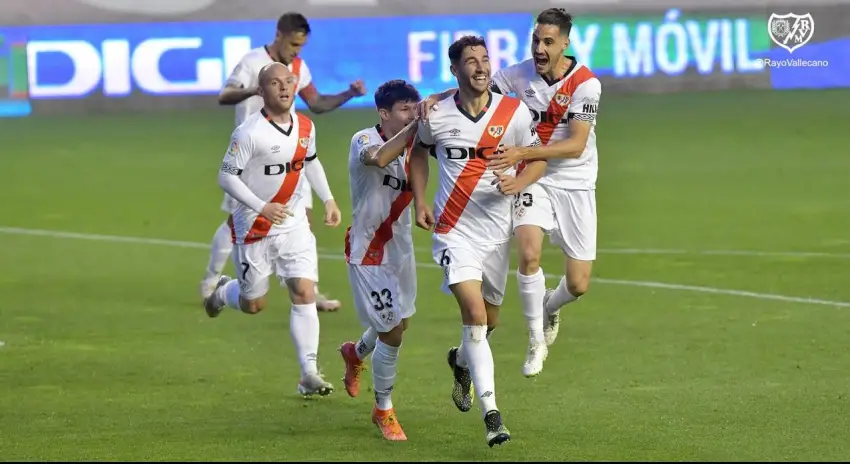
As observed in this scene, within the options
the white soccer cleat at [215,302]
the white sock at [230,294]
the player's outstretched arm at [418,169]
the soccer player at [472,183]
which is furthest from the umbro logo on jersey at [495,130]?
the white soccer cleat at [215,302]

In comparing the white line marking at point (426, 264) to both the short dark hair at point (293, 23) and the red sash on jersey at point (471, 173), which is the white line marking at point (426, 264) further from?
the red sash on jersey at point (471, 173)

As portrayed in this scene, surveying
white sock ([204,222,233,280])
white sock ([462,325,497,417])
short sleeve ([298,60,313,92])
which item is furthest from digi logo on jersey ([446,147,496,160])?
white sock ([204,222,233,280])

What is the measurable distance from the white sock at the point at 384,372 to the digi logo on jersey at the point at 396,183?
33.0 inches

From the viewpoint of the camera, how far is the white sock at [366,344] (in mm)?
9422

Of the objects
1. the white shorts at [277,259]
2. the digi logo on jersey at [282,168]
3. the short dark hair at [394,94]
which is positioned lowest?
the white shorts at [277,259]

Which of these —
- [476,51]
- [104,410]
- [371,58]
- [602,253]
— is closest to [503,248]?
[476,51]

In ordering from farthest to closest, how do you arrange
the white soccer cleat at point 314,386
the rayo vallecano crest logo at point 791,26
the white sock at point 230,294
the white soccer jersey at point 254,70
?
the rayo vallecano crest logo at point 791,26
the white soccer jersey at point 254,70
the white sock at point 230,294
the white soccer cleat at point 314,386

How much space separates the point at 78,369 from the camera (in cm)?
1095

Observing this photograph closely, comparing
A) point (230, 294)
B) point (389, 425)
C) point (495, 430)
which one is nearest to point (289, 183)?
point (230, 294)

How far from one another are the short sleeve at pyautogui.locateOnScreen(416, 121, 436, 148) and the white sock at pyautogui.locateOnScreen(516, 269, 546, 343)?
57.2 inches

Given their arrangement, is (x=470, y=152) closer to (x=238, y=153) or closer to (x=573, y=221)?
(x=573, y=221)

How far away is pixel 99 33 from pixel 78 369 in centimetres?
1642

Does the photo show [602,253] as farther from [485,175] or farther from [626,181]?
[485,175]

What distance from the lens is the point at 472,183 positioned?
8523 millimetres
